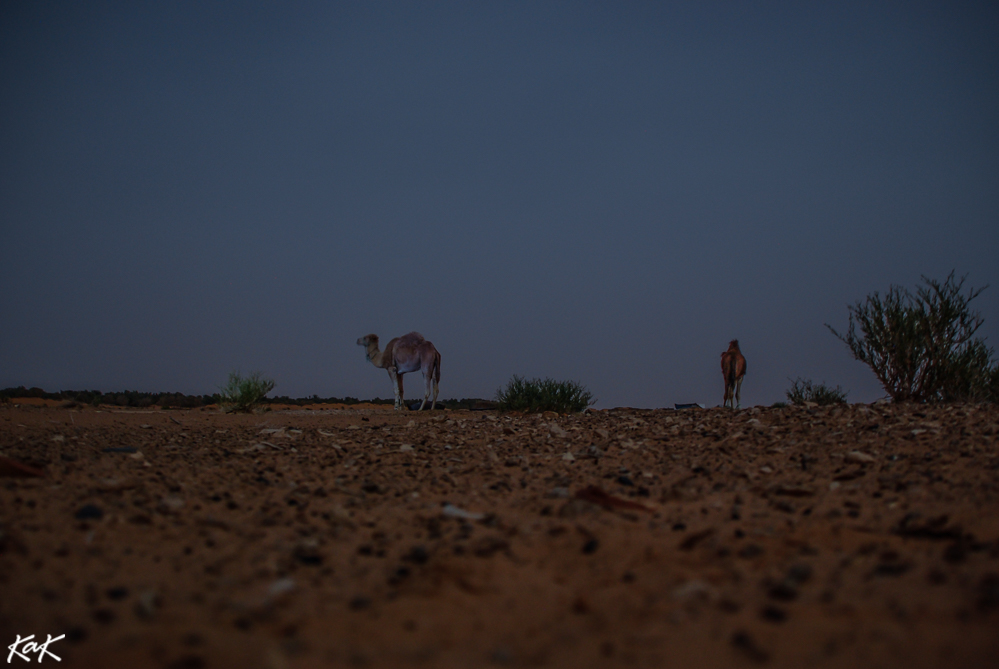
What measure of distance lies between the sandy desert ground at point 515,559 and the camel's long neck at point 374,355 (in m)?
16.9

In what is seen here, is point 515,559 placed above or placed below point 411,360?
below

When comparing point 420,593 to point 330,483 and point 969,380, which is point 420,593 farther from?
point 969,380

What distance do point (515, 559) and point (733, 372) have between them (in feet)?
61.5

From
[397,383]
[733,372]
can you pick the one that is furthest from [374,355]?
[733,372]

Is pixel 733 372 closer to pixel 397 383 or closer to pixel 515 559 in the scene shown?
pixel 397 383

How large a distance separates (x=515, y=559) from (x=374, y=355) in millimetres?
21276

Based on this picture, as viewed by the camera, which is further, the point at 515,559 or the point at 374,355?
the point at 374,355

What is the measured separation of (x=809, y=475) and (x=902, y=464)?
828 millimetres

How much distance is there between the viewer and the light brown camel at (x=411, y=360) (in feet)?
70.4

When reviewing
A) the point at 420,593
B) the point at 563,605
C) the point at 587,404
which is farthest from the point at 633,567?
the point at 587,404

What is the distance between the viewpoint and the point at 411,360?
21750 mm

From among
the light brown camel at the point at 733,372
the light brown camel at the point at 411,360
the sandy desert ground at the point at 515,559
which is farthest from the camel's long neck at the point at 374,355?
the sandy desert ground at the point at 515,559

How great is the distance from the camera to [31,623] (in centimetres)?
240

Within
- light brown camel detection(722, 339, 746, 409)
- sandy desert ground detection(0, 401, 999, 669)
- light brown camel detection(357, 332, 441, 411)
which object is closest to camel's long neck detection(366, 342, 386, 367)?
light brown camel detection(357, 332, 441, 411)
